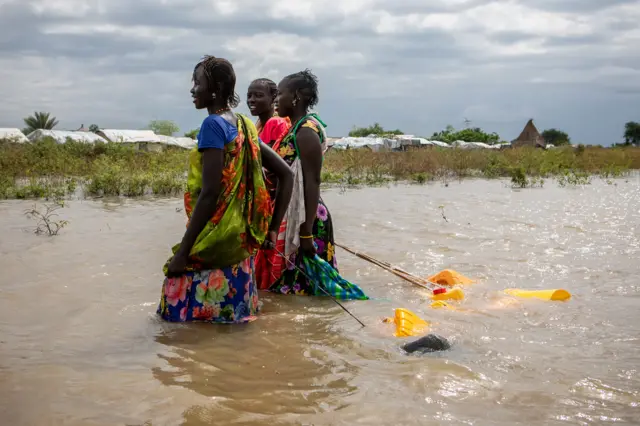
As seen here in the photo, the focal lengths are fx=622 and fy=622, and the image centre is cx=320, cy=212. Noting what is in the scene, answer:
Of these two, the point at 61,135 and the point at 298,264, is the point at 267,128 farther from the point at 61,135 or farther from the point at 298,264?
the point at 61,135

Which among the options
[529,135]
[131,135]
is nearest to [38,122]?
[131,135]

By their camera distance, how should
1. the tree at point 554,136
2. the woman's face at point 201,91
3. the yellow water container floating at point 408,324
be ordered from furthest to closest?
1. the tree at point 554,136
2. the yellow water container floating at point 408,324
3. the woman's face at point 201,91

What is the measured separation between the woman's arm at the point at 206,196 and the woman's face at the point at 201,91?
1.00 ft

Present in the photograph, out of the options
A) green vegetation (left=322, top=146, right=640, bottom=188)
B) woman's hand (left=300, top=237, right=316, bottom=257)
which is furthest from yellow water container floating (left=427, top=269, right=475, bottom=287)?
green vegetation (left=322, top=146, right=640, bottom=188)

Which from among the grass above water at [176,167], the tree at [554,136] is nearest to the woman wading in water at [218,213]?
the grass above water at [176,167]

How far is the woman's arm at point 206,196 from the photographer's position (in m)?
3.26

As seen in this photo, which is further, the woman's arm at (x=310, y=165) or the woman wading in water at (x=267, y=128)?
the woman wading in water at (x=267, y=128)

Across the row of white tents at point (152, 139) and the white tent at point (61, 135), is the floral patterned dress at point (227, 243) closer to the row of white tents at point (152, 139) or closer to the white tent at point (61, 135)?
the row of white tents at point (152, 139)

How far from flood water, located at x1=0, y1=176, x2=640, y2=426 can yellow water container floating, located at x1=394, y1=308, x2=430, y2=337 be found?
8 centimetres

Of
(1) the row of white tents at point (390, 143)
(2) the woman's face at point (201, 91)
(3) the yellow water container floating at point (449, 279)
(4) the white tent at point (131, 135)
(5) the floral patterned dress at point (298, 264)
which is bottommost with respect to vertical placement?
(3) the yellow water container floating at point (449, 279)

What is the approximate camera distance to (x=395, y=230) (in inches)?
329

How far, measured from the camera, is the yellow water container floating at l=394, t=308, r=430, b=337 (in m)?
3.78

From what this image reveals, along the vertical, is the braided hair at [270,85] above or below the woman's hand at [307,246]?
above

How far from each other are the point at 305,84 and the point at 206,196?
1.39 m
